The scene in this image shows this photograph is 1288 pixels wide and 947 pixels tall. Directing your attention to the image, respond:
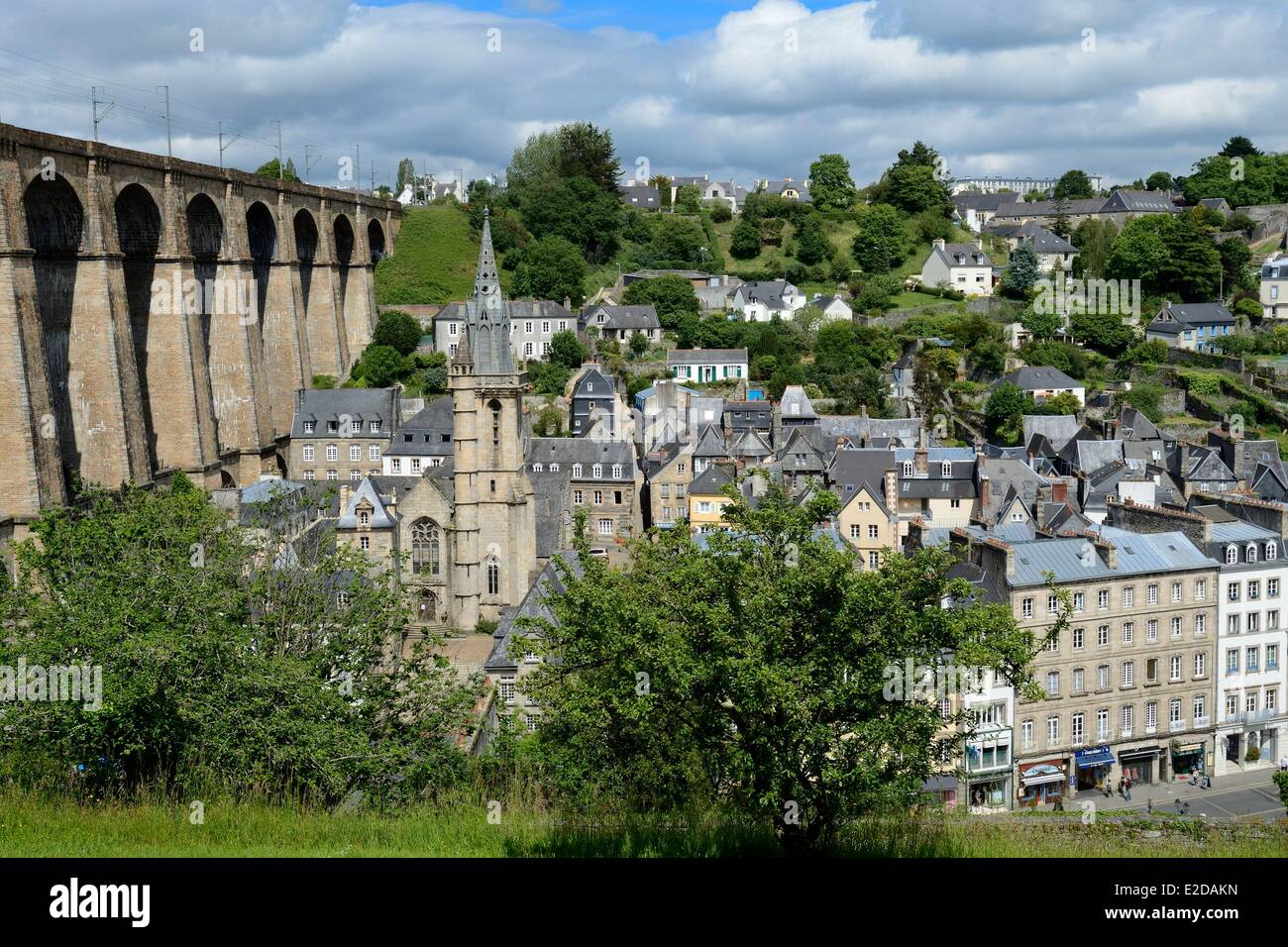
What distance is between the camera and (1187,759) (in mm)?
40594

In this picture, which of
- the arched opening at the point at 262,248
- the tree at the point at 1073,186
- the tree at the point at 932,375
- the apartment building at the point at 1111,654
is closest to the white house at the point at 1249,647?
the apartment building at the point at 1111,654

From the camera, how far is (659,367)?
8038 centimetres

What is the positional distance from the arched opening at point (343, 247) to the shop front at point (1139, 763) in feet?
203

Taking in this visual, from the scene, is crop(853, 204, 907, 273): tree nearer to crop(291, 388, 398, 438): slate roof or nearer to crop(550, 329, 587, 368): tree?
crop(550, 329, 587, 368): tree

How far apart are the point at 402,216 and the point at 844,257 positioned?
36.3 metres

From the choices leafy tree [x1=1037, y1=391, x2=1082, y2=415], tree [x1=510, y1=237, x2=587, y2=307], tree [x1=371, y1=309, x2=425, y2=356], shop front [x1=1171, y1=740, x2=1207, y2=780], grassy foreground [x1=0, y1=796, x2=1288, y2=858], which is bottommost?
shop front [x1=1171, y1=740, x2=1207, y2=780]

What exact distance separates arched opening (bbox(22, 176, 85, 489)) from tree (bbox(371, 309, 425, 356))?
2772cm

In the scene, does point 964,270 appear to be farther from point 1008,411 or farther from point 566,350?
point 566,350

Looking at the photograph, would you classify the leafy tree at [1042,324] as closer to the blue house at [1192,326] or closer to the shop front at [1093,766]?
the blue house at [1192,326]

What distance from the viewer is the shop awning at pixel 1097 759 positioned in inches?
1505

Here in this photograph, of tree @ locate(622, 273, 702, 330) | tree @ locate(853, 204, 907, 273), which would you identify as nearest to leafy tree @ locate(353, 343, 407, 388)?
tree @ locate(622, 273, 702, 330)

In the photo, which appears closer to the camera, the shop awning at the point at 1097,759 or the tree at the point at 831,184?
the shop awning at the point at 1097,759

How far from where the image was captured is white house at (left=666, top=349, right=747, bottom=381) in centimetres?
7881
